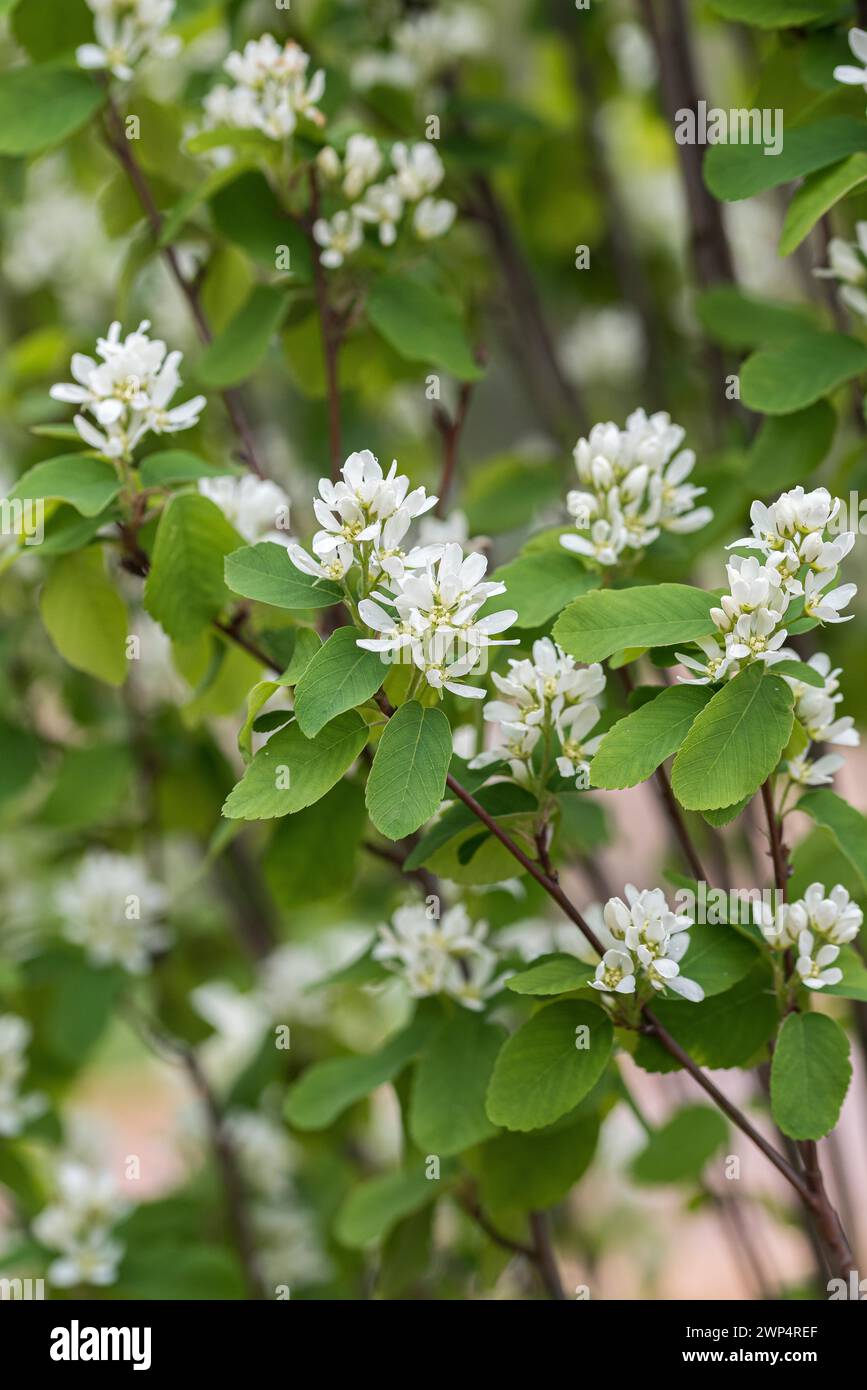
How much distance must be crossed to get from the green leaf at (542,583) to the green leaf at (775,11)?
37cm

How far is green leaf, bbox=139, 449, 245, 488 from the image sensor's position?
763mm

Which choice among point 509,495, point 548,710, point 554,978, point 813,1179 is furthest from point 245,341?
point 813,1179

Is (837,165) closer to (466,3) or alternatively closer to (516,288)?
(516,288)

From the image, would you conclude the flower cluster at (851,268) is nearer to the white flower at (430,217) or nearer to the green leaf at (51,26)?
the white flower at (430,217)

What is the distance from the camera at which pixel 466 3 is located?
1.45 metres

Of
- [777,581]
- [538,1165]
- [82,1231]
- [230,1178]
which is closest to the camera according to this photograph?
[777,581]

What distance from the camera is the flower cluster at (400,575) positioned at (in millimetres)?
594

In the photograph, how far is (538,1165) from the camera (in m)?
0.81

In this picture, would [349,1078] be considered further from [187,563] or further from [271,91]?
[271,91]

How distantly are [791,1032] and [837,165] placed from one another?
49 centimetres

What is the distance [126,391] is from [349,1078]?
1.48 feet

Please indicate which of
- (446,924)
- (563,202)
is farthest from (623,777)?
(563,202)
